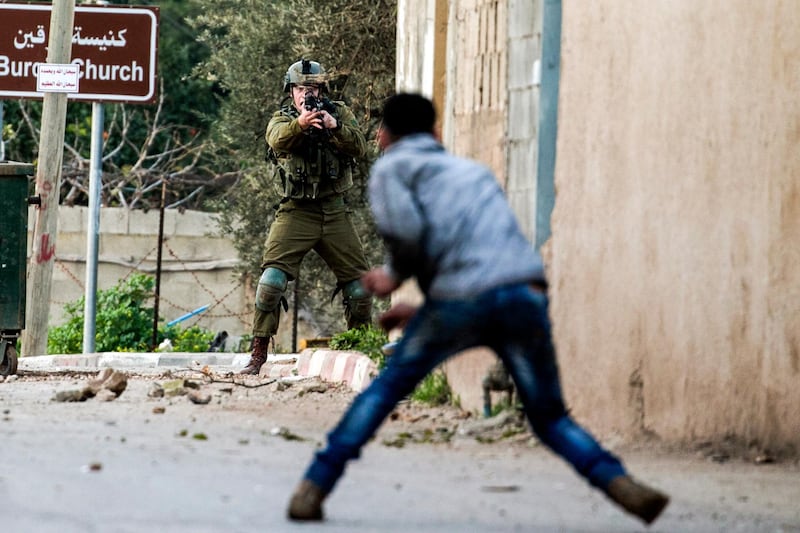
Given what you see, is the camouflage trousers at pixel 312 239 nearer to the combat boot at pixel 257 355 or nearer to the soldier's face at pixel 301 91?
the combat boot at pixel 257 355

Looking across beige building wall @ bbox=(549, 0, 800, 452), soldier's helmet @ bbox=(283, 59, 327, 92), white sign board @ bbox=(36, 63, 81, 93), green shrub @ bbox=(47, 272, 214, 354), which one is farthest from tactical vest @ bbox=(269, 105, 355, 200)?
green shrub @ bbox=(47, 272, 214, 354)

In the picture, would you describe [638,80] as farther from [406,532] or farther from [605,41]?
[406,532]

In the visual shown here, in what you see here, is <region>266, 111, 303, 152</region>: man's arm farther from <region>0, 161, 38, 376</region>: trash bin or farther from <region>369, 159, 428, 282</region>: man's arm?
<region>369, 159, 428, 282</region>: man's arm

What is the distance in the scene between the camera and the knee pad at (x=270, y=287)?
10609 millimetres

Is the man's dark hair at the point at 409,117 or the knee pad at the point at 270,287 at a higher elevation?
the man's dark hair at the point at 409,117

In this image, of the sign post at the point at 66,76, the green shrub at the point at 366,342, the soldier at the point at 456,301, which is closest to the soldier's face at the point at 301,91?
the green shrub at the point at 366,342

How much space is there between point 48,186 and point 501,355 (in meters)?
9.90

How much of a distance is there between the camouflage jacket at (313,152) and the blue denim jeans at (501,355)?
17.5 feet

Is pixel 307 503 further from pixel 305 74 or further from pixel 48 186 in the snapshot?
pixel 48 186

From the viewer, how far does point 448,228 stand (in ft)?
16.3

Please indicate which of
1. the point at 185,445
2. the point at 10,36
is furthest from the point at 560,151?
the point at 10,36

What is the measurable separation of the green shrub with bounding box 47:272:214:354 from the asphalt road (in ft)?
26.6

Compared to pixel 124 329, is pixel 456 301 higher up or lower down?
higher up

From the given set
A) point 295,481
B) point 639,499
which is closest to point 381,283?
point 639,499
